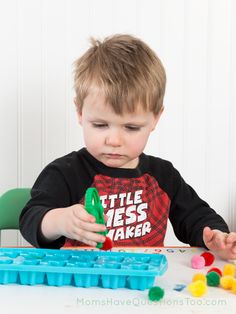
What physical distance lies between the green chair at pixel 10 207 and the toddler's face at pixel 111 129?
1.04 feet

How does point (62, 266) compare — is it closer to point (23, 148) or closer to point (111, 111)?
point (111, 111)

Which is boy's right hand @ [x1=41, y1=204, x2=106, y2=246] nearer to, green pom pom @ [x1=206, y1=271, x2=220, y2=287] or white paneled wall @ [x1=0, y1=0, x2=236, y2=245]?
green pom pom @ [x1=206, y1=271, x2=220, y2=287]

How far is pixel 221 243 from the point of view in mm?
938

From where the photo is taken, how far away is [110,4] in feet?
5.86

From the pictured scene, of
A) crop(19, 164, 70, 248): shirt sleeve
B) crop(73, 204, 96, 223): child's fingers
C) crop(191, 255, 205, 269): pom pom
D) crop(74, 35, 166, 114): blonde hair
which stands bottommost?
crop(191, 255, 205, 269): pom pom

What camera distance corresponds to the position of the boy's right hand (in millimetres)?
745

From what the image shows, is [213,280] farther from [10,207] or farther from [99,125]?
[10,207]

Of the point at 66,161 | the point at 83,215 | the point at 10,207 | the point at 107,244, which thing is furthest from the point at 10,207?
the point at 83,215

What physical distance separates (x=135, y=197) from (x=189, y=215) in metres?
0.12

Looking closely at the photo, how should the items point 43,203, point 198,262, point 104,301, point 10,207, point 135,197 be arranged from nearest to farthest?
point 104,301 → point 198,262 → point 43,203 → point 135,197 → point 10,207

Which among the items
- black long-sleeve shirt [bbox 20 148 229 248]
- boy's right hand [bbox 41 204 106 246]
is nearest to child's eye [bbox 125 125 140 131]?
black long-sleeve shirt [bbox 20 148 229 248]

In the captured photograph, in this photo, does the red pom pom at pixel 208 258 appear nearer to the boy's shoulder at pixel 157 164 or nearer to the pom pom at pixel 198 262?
the pom pom at pixel 198 262

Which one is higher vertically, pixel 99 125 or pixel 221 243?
pixel 99 125

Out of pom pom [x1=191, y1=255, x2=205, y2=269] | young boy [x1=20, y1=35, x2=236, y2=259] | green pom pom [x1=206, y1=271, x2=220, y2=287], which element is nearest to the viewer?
green pom pom [x1=206, y1=271, x2=220, y2=287]
